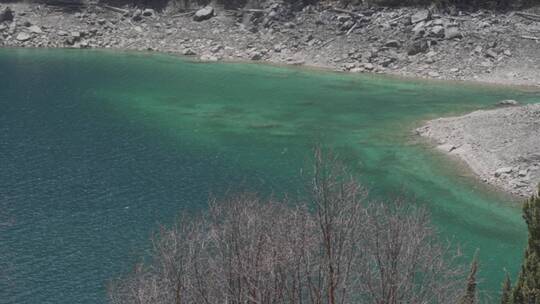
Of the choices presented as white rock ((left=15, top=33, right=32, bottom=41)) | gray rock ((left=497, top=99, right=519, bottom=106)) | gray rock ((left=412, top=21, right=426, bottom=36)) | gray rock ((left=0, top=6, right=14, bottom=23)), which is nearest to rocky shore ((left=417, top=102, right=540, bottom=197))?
gray rock ((left=497, top=99, right=519, bottom=106))

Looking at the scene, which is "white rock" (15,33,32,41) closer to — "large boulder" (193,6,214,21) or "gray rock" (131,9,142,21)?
"gray rock" (131,9,142,21)

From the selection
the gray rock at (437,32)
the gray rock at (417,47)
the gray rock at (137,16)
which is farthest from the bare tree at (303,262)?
the gray rock at (137,16)

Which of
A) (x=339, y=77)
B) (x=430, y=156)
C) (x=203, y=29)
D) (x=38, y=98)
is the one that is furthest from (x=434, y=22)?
(x=38, y=98)

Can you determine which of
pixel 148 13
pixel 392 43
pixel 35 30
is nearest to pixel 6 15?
pixel 35 30

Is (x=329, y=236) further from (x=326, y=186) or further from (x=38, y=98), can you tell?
(x=38, y=98)

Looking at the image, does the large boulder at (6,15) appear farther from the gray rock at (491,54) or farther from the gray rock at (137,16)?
the gray rock at (491,54)
